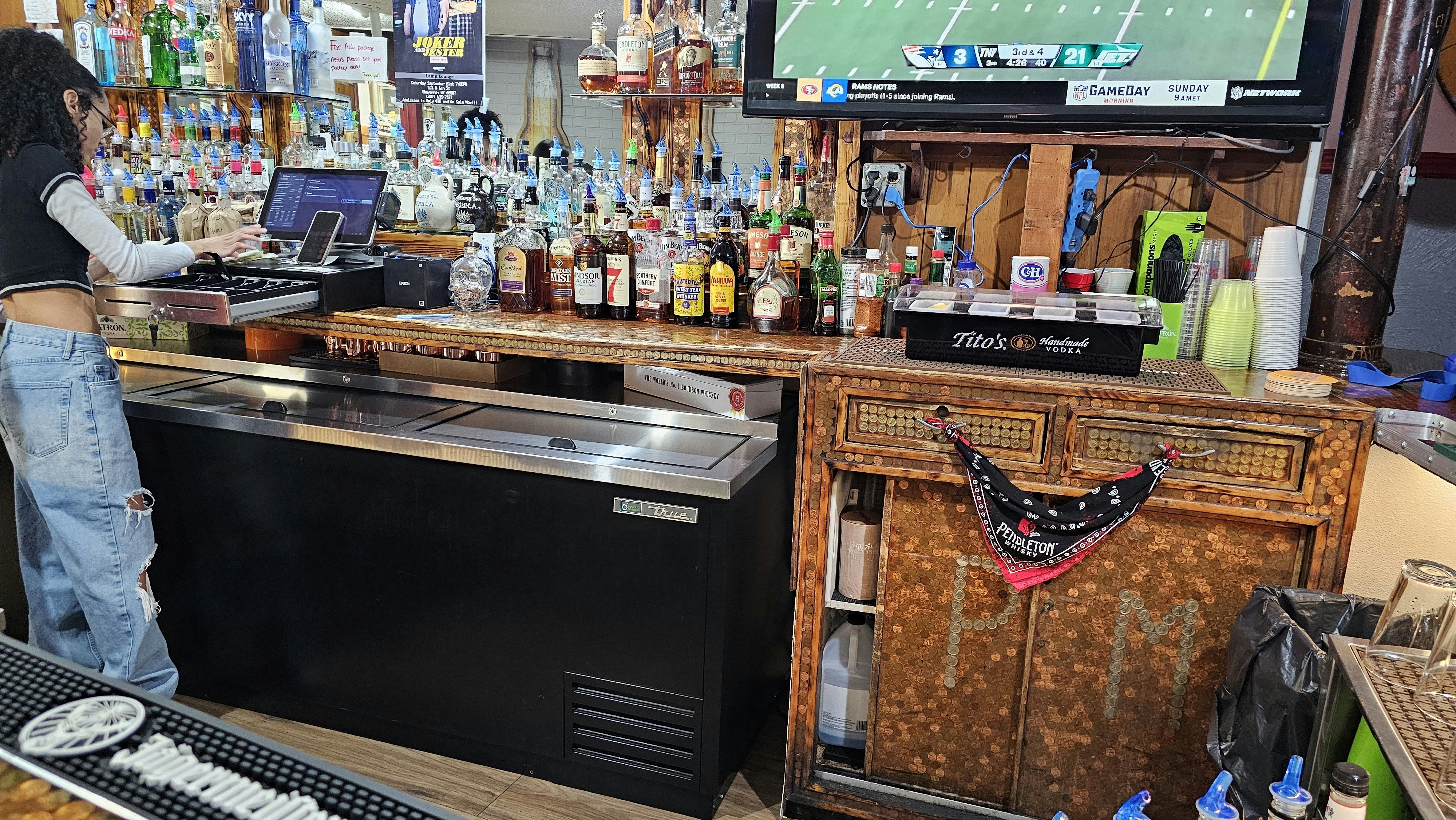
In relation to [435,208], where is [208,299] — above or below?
below

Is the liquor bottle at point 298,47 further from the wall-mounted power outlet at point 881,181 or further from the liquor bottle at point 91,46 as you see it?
the wall-mounted power outlet at point 881,181

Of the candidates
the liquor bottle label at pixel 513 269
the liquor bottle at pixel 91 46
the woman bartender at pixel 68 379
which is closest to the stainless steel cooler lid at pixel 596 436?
the liquor bottle label at pixel 513 269

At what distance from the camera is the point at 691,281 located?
2.50m

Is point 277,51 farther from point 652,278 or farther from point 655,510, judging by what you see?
point 655,510

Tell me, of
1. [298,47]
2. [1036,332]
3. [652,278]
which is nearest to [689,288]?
[652,278]

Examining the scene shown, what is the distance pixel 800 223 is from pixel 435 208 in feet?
4.00

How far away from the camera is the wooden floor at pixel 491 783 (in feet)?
7.43

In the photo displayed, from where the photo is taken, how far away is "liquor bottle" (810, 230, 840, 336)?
95.1 inches

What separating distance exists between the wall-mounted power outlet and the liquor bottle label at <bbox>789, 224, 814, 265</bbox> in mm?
170

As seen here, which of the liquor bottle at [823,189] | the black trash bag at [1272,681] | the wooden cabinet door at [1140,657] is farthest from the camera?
the liquor bottle at [823,189]

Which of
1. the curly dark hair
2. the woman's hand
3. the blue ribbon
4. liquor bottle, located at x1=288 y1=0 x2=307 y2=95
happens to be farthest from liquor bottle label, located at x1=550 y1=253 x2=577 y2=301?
the blue ribbon

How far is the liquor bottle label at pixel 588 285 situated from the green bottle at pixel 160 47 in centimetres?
176

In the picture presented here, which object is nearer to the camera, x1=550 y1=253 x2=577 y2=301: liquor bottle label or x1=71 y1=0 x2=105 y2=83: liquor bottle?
x1=550 y1=253 x2=577 y2=301: liquor bottle label

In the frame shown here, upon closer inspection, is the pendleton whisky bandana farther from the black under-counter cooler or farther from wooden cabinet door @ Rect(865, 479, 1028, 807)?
the black under-counter cooler
